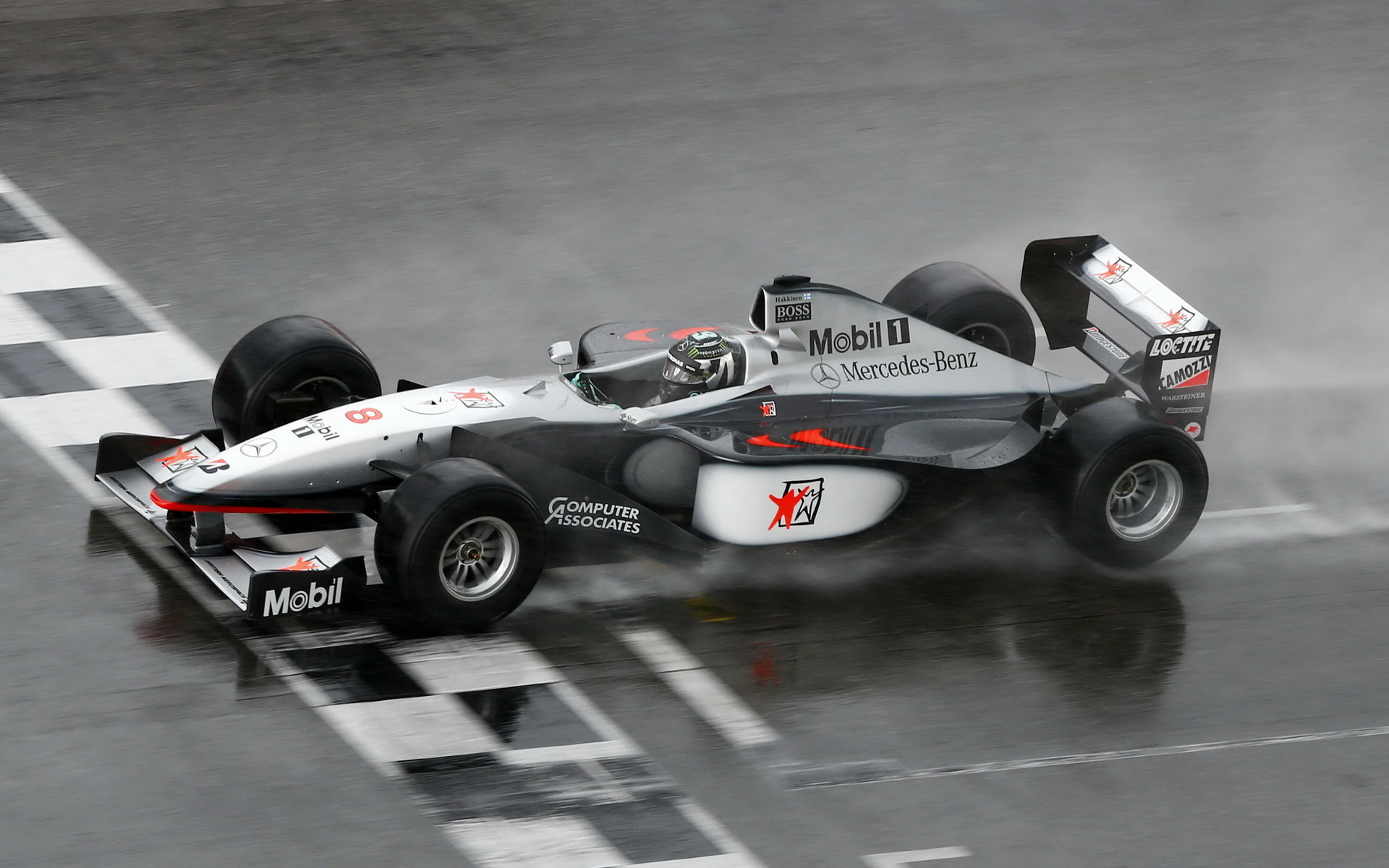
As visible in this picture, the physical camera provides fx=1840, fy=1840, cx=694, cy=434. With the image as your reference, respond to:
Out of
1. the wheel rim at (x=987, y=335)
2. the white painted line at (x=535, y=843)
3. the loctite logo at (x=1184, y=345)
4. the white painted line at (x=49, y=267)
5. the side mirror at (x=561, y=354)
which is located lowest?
the white painted line at (x=535, y=843)

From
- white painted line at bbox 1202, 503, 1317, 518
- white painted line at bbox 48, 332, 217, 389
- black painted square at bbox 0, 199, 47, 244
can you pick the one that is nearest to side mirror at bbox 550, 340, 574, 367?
white painted line at bbox 48, 332, 217, 389

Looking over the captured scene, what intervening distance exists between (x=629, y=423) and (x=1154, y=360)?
2847mm

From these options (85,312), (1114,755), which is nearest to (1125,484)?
(1114,755)

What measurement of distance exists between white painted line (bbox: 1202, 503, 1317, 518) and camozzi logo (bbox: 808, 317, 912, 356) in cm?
207

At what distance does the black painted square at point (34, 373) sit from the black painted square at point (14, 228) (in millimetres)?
1731

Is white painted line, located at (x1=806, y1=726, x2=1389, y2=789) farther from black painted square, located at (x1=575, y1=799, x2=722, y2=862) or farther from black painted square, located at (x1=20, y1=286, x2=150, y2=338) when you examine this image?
black painted square, located at (x1=20, y1=286, x2=150, y2=338)

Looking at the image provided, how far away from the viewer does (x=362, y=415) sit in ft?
28.8

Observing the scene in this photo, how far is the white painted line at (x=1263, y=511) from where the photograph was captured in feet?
33.3

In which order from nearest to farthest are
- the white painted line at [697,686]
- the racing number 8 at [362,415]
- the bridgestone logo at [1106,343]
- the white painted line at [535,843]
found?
the white painted line at [535,843] < the white painted line at [697,686] < the racing number 8 at [362,415] < the bridgestone logo at [1106,343]

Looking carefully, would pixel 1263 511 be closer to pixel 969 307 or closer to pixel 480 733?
pixel 969 307

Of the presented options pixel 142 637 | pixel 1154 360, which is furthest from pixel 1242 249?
pixel 142 637

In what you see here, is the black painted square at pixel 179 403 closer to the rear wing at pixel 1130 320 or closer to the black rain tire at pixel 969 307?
the black rain tire at pixel 969 307

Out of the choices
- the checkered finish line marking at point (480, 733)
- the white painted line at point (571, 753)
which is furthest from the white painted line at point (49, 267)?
the white painted line at point (571, 753)

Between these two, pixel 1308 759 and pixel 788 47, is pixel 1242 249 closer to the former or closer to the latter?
pixel 788 47
